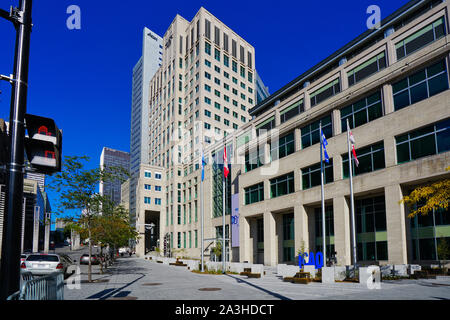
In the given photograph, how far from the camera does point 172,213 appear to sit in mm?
83938

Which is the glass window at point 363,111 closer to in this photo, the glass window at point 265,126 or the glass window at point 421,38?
the glass window at point 421,38

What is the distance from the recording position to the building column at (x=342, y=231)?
3481 centimetres

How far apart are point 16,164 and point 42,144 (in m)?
0.74

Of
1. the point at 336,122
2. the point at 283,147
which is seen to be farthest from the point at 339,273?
→ the point at 283,147

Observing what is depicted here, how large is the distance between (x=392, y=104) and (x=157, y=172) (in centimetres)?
6797

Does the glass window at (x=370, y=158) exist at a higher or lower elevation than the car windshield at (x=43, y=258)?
higher

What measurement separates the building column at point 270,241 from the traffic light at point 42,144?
137 ft

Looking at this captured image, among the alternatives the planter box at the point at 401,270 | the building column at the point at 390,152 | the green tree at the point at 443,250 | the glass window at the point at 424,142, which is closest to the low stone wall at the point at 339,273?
the planter box at the point at 401,270

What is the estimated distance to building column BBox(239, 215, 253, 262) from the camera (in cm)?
5100

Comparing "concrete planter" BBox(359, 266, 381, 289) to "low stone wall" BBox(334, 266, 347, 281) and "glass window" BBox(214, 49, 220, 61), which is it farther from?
"glass window" BBox(214, 49, 220, 61)

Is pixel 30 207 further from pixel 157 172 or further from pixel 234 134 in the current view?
pixel 234 134

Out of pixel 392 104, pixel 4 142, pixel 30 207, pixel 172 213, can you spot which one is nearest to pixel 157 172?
pixel 172 213

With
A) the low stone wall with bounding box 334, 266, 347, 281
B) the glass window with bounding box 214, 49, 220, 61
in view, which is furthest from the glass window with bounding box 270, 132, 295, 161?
the glass window with bounding box 214, 49, 220, 61

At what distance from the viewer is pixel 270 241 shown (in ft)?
151
